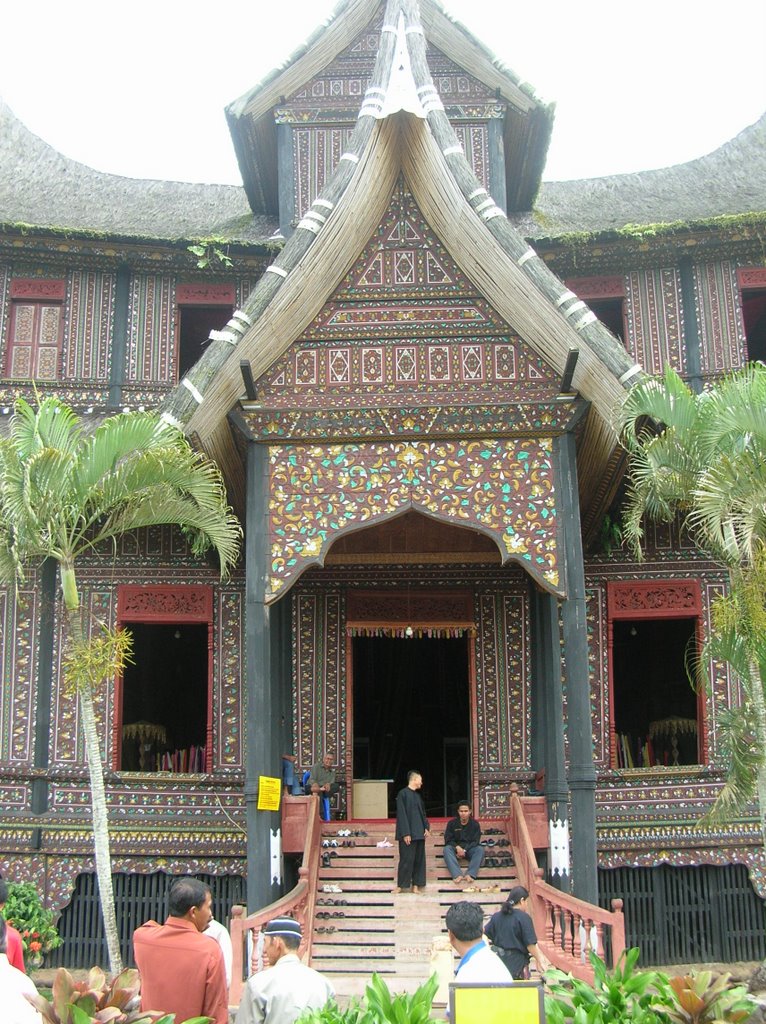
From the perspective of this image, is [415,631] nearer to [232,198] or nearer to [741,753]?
[741,753]

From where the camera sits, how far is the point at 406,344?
11.2 metres

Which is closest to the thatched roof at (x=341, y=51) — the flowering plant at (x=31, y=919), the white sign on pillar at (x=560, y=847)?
the white sign on pillar at (x=560, y=847)

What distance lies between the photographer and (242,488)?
1329 centimetres

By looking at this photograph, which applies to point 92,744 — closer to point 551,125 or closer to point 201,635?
point 201,635

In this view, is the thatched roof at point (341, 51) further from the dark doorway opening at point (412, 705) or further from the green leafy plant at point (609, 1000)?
the green leafy plant at point (609, 1000)

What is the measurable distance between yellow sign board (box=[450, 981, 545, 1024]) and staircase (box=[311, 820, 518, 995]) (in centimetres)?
499

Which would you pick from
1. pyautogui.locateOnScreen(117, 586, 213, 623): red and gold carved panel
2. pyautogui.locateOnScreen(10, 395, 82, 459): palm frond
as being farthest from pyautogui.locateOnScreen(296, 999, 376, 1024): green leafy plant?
pyautogui.locateOnScreen(117, 586, 213, 623): red and gold carved panel

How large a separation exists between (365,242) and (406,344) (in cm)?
109

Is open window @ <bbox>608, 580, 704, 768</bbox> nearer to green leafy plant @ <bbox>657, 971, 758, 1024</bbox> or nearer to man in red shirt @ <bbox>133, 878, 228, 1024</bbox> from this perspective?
green leafy plant @ <bbox>657, 971, 758, 1024</bbox>

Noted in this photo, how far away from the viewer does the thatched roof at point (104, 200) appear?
597 inches

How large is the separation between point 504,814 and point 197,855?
343cm

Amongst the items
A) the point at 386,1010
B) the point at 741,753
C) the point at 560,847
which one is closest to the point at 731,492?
the point at 741,753

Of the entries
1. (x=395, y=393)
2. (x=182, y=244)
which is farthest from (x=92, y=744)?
(x=182, y=244)

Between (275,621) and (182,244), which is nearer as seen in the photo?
(275,621)
